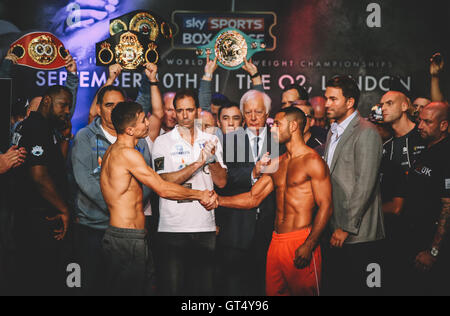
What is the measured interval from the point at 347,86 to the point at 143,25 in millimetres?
2168

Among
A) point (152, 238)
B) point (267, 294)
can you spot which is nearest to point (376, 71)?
point (267, 294)

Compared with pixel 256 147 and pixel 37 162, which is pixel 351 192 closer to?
pixel 256 147

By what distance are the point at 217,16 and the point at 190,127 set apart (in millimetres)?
1203

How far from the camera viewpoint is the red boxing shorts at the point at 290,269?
175 inches

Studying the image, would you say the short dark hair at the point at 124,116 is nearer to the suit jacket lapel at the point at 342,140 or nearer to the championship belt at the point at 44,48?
the championship belt at the point at 44,48

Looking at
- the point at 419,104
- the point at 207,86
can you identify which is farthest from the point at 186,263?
the point at 419,104

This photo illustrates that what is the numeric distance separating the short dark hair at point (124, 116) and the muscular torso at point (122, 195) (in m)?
0.23

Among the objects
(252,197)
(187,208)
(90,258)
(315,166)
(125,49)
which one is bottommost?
(90,258)

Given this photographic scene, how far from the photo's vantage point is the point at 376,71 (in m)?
4.88

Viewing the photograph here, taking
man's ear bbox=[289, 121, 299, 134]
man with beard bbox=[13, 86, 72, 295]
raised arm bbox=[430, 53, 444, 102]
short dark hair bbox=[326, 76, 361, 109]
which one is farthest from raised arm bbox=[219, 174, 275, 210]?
raised arm bbox=[430, 53, 444, 102]

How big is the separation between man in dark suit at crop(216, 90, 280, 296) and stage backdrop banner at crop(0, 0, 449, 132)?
311 mm

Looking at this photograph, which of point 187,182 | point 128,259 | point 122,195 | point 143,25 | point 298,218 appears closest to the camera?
point 128,259

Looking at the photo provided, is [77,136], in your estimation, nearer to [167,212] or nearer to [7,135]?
[7,135]

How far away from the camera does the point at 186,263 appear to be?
4.59 m
